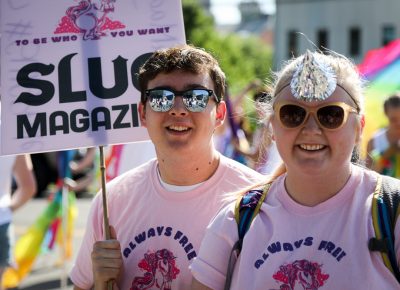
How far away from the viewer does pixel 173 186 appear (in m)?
3.35

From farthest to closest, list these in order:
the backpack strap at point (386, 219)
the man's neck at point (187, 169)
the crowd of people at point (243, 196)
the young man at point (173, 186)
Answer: the man's neck at point (187, 169), the young man at point (173, 186), the crowd of people at point (243, 196), the backpack strap at point (386, 219)

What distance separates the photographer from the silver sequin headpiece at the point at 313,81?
2.66m

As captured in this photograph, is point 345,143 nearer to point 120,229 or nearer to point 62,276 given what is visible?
point 120,229

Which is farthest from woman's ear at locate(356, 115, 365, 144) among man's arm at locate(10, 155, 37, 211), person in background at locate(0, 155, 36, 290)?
man's arm at locate(10, 155, 37, 211)

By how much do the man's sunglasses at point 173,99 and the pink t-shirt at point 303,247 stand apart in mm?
588

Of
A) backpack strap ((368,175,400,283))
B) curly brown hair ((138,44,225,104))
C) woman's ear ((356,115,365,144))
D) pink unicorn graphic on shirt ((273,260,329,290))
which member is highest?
curly brown hair ((138,44,225,104))

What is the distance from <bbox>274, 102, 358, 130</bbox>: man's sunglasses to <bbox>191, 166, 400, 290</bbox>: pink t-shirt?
0.19 m

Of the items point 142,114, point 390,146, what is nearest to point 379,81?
point 390,146

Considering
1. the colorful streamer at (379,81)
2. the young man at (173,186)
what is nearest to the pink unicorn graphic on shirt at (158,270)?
the young man at (173,186)

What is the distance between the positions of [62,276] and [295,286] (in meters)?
6.24

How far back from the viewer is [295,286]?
104 inches

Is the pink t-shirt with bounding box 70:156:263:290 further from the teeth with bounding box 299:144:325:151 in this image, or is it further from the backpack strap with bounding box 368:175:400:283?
the backpack strap with bounding box 368:175:400:283

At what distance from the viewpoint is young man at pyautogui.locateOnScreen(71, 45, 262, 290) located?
10.5 feet

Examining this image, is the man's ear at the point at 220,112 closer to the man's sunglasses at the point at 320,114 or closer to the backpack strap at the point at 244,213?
the backpack strap at the point at 244,213
